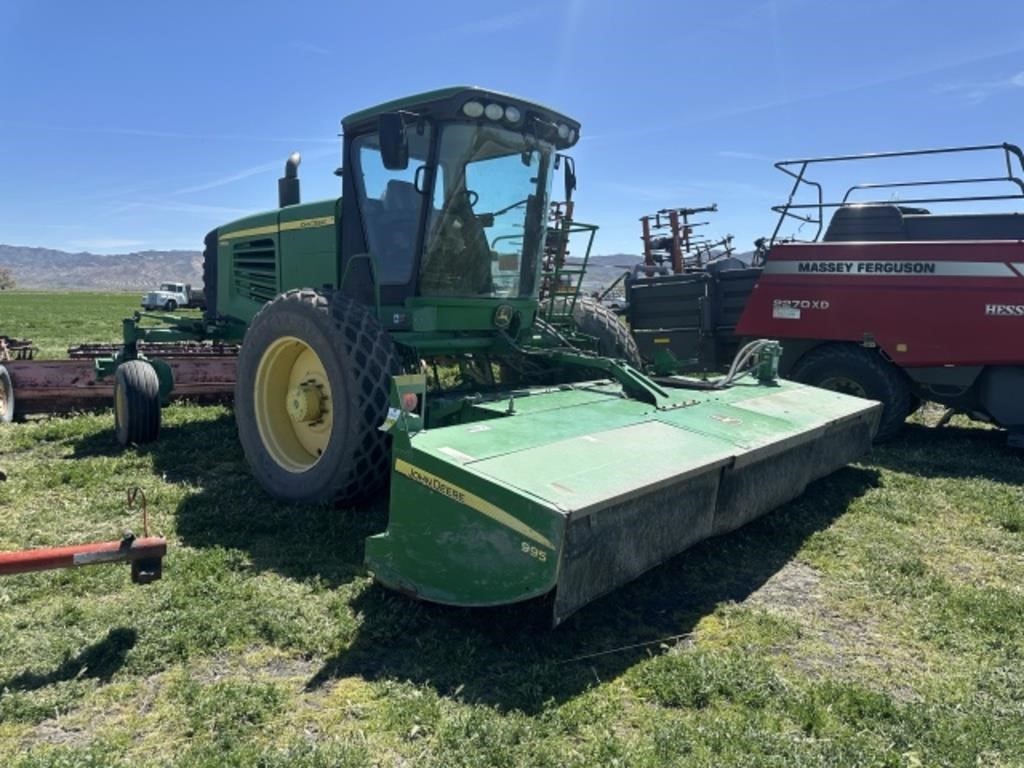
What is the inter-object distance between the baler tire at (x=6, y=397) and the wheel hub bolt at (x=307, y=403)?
3.91 meters

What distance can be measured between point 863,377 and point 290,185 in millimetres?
5583

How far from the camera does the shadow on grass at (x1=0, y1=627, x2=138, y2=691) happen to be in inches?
111

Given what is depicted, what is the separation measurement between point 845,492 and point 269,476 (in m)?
3.87

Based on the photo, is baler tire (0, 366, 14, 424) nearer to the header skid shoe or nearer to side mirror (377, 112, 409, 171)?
side mirror (377, 112, 409, 171)

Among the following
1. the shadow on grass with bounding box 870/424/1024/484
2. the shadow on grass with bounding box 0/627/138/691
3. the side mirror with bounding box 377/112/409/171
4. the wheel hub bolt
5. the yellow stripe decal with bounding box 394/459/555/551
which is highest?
the side mirror with bounding box 377/112/409/171

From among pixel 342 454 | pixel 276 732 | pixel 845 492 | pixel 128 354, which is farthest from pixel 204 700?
pixel 128 354

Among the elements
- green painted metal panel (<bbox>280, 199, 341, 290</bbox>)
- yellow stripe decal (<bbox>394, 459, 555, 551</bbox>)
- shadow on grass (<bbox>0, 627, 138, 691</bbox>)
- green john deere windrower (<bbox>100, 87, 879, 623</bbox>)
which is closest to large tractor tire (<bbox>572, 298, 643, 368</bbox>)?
green john deere windrower (<bbox>100, 87, 879, 623</bbox>)

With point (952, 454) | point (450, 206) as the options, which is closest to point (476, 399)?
point (450, 206)

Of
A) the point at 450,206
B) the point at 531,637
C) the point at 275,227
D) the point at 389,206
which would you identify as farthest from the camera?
the point at 275,227

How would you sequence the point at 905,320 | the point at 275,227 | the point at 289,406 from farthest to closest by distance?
the point at 905,320 → the point at 275,227 → the point at 289,406

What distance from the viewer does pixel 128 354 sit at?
7.17m

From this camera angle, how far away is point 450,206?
5086 millimetres

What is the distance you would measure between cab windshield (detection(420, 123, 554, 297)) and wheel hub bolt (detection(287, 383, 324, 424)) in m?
0.99

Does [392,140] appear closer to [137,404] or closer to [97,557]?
[97,557]
